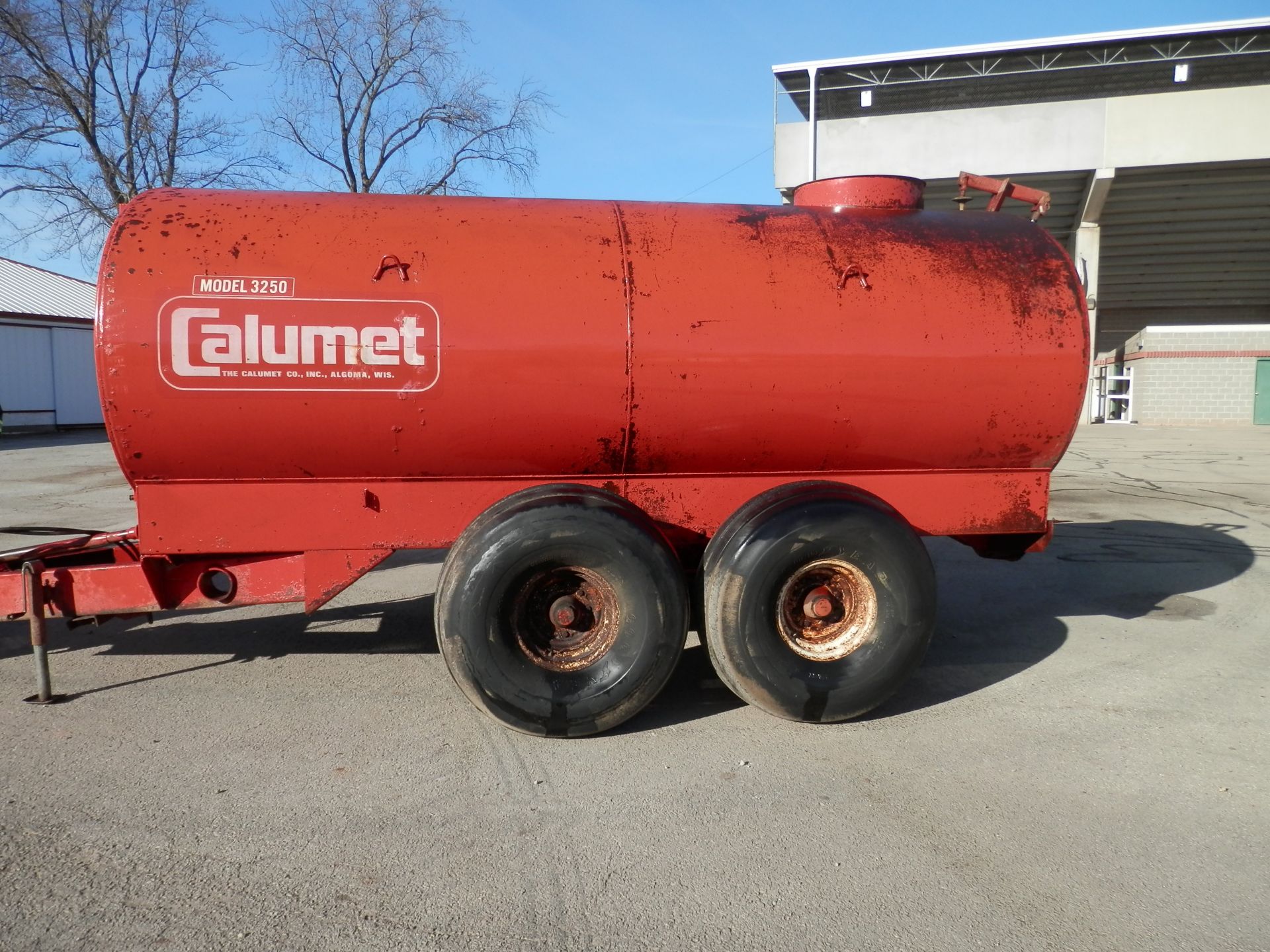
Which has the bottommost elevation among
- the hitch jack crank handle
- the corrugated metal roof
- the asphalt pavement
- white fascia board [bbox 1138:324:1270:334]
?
the asphalt pavement

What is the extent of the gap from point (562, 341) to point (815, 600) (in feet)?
5.80

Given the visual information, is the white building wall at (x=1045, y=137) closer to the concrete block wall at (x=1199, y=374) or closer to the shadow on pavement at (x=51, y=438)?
the concrete block wall at (x=1199, y=374)

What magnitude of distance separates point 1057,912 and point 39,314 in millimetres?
27730

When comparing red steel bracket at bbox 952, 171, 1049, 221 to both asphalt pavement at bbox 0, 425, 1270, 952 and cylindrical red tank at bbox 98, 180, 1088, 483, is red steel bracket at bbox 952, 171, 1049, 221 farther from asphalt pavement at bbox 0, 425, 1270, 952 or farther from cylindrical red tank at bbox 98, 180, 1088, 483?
asphalt pavement at bbox 0, 425, 1270, 952

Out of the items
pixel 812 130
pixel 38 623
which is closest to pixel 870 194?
pixel 38 623

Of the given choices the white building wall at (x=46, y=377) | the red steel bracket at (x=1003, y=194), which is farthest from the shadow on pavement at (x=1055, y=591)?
the white building wall at (x=46, y=377)

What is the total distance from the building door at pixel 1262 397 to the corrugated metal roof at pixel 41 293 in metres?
32.2

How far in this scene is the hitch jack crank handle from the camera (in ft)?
14.4

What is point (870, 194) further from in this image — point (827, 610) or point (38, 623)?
point (38, 623)

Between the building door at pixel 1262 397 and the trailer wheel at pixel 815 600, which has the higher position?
the building door at pixel 1262 397

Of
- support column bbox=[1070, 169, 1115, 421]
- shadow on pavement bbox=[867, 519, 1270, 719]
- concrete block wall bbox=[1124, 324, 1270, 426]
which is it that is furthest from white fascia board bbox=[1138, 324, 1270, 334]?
shadow on pavement bbox=[867, 519, 1270, 719]

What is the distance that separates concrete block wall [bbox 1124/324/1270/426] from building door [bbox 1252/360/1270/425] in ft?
0.47

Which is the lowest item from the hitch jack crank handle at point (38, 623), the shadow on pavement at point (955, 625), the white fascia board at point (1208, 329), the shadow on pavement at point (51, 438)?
the shadow on pavement at point (955, 625)

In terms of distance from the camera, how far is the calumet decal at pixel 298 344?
410 cm
